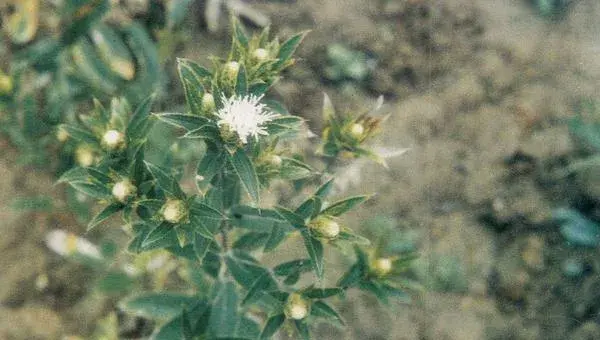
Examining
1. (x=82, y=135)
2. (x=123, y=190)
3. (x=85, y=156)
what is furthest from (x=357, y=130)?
(x=85, y=156)

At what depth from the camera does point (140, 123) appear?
2379mm

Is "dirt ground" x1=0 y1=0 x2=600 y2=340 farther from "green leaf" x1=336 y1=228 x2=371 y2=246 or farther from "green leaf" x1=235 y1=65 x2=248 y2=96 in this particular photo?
"green leaf" x1=235 y1=65 x2=248 y2=96

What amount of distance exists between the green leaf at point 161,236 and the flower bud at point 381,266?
911 millimetres

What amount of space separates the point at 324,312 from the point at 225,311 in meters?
0.60

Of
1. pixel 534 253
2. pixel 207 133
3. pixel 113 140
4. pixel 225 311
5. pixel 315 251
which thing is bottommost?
pixel 534 253

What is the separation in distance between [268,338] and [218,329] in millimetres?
438

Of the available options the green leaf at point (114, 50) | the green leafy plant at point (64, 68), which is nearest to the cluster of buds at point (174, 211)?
the green leafy plant at point (64, 68)

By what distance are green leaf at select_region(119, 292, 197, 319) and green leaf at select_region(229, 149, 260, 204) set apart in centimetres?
114

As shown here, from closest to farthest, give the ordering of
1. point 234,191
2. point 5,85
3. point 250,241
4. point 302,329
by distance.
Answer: point 302,329 < point 234,191 < point 250,241 < point 5,85

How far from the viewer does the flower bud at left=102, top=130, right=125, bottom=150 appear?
230 centimetres

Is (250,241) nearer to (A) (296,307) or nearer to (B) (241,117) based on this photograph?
(A) (296,307)

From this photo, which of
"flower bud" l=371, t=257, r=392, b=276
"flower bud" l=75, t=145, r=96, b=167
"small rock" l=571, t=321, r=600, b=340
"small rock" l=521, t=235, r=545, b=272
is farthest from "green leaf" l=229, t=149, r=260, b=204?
"small rock" l=571, t=321, r=600, b=340

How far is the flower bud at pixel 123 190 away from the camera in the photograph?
7.02ft

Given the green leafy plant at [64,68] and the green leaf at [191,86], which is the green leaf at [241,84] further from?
the green leafy plant at [64,68]
